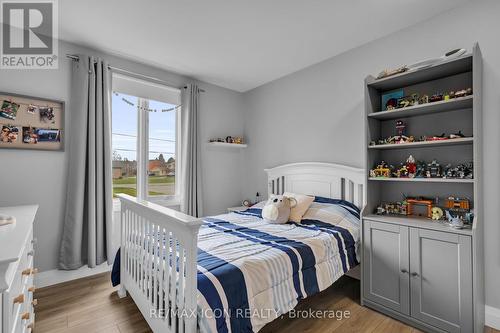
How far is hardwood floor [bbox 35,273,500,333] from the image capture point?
189 cm

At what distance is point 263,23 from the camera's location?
7.75 ft

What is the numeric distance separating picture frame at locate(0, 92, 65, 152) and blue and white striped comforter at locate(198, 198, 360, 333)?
1.90 meters

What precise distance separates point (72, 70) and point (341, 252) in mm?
3366

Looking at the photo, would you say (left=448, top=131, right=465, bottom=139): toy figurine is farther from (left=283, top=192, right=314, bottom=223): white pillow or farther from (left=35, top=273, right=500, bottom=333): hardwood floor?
(left=35, top=273, right=500, bottom=333): hardwood floor

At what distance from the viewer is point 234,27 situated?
2426 mm

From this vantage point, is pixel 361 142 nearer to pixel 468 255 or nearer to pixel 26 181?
pixel 468 255

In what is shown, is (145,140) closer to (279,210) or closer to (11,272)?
(279,210)

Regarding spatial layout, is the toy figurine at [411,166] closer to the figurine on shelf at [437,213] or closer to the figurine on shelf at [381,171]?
the figurine on shelf at [381,171]

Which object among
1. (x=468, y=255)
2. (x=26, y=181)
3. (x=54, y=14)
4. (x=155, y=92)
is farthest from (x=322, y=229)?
(x=54, y=14)

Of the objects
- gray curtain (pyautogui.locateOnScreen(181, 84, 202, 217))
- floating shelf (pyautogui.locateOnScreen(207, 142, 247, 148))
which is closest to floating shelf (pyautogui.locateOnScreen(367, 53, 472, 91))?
floating shelf (pyautogui.locateOnScreen(207, 142, 247, 148))

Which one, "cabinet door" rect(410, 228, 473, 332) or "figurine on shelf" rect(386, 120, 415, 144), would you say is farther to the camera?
"figurine on shelf" rect(386, 120, 415, 144)

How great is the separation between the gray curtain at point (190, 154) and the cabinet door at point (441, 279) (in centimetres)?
264

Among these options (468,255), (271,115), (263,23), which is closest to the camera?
(468,255)

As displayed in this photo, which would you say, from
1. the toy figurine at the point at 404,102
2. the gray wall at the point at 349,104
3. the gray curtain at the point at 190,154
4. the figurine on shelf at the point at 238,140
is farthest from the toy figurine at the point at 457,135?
the gray curtain at the point at 190,154
